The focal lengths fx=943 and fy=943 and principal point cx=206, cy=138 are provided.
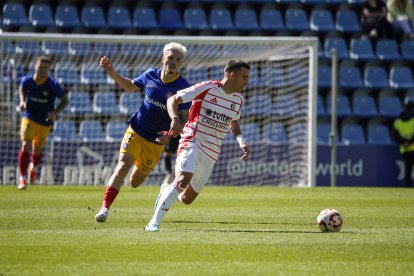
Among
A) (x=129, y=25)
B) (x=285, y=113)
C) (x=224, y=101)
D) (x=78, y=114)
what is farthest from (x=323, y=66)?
(x=224, y=101)

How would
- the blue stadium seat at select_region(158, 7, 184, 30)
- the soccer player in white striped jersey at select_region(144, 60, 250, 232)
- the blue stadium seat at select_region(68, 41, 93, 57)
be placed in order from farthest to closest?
the blue stadium seat at select_region(158, 7, 184, 30), the blue stadium seat at select_region(68, 41, 93, 57), the soccer player in white striped jersey at select_region(144, 60, 250, 232)

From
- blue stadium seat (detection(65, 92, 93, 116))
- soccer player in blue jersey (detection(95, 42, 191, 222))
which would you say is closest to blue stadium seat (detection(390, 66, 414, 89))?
blue stadium seat (detection(65, 92, 93, 116))

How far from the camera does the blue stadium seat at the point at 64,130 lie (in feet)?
73.9

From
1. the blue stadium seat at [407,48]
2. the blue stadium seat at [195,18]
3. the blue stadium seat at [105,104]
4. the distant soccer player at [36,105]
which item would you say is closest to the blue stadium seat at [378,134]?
the blue stadium seat at [407,48]

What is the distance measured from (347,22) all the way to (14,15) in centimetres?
952

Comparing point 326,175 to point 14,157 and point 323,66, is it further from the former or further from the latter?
point 14,157

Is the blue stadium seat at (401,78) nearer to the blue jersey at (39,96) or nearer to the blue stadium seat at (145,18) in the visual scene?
the blue stadium seat at (145,18)

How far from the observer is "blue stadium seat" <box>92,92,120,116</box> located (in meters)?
22.9

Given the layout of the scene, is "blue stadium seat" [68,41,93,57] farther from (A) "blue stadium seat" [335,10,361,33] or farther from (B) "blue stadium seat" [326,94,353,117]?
(A) "blue stadium seat" [335,10,361,33]

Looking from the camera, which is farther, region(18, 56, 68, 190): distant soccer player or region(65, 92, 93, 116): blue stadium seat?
region(65, 92, 93, 116): blue stadium seat

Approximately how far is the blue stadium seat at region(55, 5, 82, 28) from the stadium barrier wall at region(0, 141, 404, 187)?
4611 millimetres

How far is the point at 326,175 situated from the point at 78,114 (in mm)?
6211

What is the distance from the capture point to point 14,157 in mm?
21422

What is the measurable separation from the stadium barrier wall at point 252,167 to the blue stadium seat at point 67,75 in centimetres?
183
